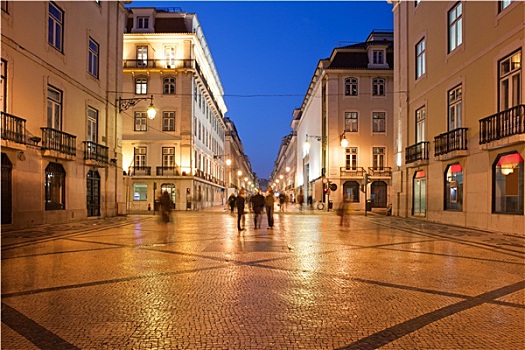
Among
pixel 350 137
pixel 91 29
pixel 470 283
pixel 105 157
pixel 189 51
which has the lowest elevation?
pixel 470 283

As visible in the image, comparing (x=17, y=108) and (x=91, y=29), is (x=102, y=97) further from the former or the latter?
(x=17, y=108)

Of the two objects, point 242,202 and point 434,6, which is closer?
point 242,202

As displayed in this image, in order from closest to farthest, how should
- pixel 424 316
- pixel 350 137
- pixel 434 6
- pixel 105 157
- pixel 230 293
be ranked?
pixel 424 316
pixel 230 293
pixel 434 6
pixel 105 157
pixel 350 137

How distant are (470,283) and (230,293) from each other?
164 inches

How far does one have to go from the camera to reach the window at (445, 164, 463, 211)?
69.4ft

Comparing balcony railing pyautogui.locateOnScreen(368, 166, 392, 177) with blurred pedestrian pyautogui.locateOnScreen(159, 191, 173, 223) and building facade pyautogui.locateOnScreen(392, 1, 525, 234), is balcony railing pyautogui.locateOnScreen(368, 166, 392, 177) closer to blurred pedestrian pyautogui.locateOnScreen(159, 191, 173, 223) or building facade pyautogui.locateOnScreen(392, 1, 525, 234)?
building facade pyautogui.locateOnScreen(392, 1, 525, 234)

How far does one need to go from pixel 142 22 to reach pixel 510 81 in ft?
130

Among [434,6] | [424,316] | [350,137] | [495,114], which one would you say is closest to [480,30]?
[495,114]

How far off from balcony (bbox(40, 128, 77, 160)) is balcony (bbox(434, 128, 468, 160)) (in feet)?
61.6

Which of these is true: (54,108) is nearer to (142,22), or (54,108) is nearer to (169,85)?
(169,85)

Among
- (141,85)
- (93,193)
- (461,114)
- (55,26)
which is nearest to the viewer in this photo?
(461,114)

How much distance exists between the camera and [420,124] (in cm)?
2717

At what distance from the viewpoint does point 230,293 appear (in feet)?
21.6

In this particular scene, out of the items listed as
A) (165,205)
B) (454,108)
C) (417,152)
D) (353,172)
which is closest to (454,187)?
(454,108)
